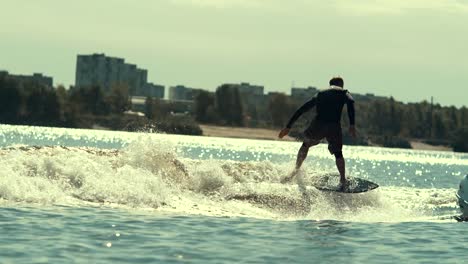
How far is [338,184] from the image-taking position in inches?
730

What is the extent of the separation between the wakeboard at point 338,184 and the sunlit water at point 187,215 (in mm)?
146

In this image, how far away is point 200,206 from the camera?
656 inches

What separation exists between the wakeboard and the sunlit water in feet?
0.48

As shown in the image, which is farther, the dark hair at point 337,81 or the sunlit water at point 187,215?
the dark hair at point 337,81

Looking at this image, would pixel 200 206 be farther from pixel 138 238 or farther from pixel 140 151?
pixel 138 238

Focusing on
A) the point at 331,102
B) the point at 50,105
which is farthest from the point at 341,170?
the point at 50,105

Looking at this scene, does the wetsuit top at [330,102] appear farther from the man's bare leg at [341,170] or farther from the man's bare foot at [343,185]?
the man's bare foot at [343,185]

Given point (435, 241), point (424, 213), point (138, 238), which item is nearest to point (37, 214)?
point (138, 238)

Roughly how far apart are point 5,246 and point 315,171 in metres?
9.65

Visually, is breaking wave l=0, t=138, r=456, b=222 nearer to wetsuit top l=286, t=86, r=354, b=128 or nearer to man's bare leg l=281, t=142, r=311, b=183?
man's bare leg l=281, t=142, r=311, b=183

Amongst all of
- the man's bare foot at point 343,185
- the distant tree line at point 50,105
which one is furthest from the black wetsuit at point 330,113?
the distant tree line at point 50,105

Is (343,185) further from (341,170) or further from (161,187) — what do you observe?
(161,187)

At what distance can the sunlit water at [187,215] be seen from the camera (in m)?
12.1

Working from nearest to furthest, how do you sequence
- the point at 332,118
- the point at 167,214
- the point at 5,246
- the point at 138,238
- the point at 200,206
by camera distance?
1. the point at 5,246
2. the point at 138,238
3. the point at 167,214
4. the point at 200,206
5. the point at 332,118
